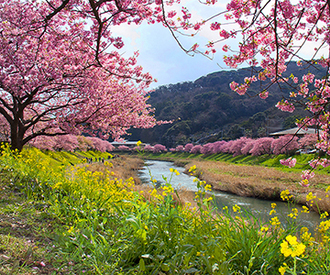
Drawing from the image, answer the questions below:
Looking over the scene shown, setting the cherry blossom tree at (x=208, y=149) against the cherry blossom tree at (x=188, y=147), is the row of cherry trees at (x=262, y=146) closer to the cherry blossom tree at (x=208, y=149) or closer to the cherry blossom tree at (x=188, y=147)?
the cherry blossom tree at (x=208, y=149)

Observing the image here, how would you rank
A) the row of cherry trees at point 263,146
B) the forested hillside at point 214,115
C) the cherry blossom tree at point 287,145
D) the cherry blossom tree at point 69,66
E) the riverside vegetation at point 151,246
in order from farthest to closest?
the forested hillside at point 214,115
the cherry blossom tree at point 287,145
the row of cherry trees at point 263,146
the cherry blossom tree at point 69,66
the riverside vegetation at point 151,246

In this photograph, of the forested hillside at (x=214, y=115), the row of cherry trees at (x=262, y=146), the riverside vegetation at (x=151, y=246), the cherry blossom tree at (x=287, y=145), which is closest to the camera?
the riverside vegetation at (x=151, y=246)

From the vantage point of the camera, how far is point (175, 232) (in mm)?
2748

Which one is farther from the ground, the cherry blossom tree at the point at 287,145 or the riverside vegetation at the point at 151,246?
the riverside vegetation at the point at 151,246

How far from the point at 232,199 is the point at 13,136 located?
14788mm

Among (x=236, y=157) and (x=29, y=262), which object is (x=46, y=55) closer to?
(x=29, y=262)

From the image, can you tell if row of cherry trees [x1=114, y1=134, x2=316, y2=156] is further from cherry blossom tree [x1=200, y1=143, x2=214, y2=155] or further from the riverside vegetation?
the riverside vegetation

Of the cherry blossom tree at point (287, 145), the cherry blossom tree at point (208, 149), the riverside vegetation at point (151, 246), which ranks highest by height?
the riverside vegetation at point (151, 246)

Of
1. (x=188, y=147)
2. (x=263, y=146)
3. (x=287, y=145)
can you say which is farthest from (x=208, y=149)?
(x=287, y=145)

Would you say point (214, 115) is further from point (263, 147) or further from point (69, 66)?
point (69, 66)

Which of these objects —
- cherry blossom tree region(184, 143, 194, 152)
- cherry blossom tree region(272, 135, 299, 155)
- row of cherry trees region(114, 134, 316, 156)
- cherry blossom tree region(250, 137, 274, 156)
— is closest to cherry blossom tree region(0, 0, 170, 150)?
row of cherry trees region(114, 134, 316, 156)

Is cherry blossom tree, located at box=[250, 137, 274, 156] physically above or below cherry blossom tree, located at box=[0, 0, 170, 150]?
below

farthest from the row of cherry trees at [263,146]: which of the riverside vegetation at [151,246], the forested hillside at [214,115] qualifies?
the riverside vegetation at [151,246]

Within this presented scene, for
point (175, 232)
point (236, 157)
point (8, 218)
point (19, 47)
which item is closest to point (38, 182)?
point (8, 218)
